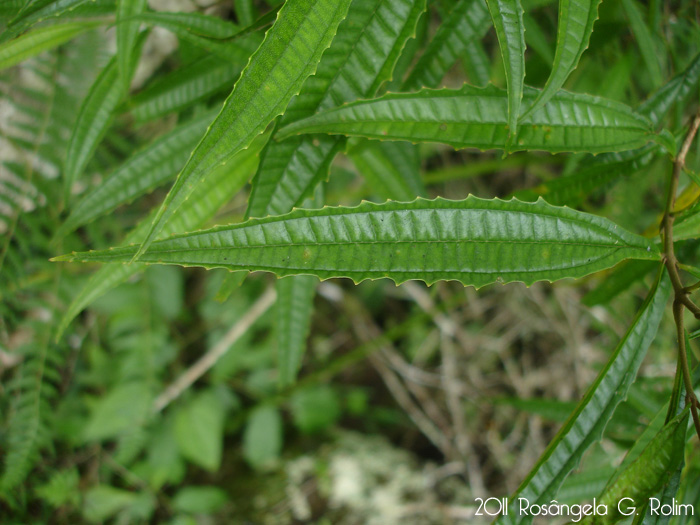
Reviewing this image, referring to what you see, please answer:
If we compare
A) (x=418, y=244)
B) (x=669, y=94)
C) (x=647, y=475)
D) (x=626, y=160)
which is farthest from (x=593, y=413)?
(x=669, y=94)

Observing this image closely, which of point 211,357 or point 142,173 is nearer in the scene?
point 142,173

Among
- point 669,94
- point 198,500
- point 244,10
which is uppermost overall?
point 244,10

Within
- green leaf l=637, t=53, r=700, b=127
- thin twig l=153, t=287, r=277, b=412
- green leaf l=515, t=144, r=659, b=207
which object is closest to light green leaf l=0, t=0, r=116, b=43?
green leaf l=515, t=144, r=659, b=207

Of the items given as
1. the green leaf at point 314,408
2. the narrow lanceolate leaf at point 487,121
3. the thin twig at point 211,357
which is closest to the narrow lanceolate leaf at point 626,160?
the narrow lanceolate leaf at point 487,121

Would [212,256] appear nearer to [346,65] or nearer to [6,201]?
[346,65]

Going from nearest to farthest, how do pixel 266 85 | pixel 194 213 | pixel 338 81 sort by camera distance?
pixel 266 85, pixel 338 81, pixel 194 213

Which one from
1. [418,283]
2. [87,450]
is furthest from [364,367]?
[87,450]

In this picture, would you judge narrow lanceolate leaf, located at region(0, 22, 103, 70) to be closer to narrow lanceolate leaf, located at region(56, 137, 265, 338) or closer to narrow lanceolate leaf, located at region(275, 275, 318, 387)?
narrow lanceolate leaf, located at region(56, 137, 265, 338)

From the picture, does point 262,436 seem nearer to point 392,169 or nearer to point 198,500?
point 198,500

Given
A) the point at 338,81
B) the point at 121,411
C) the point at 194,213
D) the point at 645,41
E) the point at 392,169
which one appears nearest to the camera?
the point at 338,81
